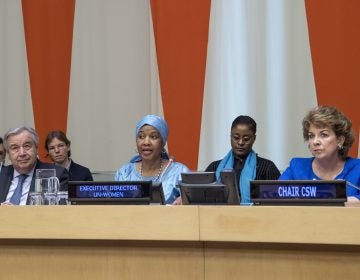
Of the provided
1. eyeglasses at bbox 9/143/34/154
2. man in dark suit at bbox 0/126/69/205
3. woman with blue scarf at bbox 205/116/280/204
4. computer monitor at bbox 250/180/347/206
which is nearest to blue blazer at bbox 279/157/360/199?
computer monitor at bbox 250/180/347/206

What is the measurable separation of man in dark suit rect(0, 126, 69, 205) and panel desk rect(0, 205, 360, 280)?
3.23 ft

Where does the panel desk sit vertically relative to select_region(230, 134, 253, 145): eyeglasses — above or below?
below

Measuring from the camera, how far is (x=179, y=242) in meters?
2.05

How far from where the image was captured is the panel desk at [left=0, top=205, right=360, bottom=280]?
6.28 feet

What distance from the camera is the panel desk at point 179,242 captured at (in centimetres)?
191

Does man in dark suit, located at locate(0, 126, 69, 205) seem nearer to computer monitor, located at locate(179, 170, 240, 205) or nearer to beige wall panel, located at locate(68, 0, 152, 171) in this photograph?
computer monitor, located at locate(179, 170, 240, 205)

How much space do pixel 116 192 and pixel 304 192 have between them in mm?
650

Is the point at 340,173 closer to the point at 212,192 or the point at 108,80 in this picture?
the point at 212,192

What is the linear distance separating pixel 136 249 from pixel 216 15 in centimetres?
256

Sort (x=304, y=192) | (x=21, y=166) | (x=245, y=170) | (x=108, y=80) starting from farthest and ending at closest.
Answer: (x=108, y=80) < (x=245, y=170) < (x=21, y=166) < (x=304, y=192)

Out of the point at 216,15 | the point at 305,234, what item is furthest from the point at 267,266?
the point at 216,15

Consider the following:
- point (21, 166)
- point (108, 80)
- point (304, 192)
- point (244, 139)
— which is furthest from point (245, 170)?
point (304, 192)

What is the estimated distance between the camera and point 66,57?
469 cm

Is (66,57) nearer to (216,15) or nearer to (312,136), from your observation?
(216,15)
